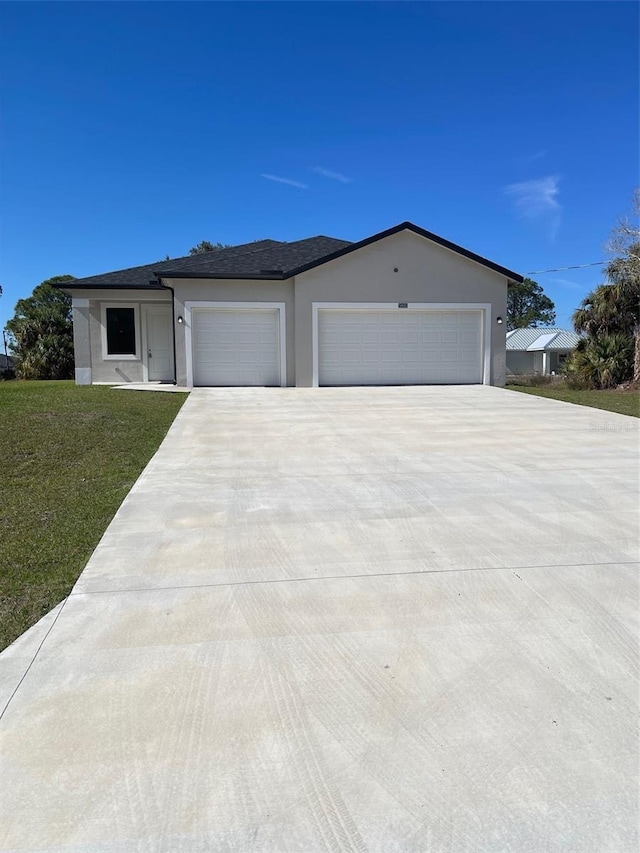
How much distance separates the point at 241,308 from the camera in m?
17.0

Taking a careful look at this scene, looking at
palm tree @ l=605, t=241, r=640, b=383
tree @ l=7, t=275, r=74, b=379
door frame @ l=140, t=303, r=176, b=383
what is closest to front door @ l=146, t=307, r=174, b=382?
door frame @ l=140, t=303, r=176, b=383

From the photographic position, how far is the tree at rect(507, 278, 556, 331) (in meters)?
72.4

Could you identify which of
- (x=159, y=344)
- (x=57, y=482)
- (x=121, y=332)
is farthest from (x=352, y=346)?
(x=57, y=482)

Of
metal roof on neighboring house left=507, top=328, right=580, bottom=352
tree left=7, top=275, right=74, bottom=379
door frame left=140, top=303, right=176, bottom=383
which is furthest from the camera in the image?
metal roof on neighboring house left=507, top=328, right=580, bottom=352

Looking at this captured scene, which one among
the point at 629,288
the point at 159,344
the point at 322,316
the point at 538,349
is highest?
the point at 629,288

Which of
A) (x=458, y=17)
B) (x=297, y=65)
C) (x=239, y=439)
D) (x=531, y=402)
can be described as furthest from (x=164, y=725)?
(x=297, y=65)

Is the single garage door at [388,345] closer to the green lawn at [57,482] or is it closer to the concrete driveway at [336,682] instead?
the green lawn at [57,482]

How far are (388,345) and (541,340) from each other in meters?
33.0

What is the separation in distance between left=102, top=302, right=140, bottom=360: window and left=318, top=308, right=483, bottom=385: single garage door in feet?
20.2

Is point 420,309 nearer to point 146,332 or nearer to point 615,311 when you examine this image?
point 146,332

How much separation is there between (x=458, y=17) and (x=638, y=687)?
1351 cm

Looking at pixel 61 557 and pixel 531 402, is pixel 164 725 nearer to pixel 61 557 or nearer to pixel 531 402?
pixel 61 557

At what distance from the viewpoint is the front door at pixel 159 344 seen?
1870 cm

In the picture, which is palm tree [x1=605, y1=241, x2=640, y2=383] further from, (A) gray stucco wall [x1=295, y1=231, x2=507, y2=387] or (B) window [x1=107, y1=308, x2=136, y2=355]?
(B) window [x1=107, y1=308, x2=136, y2=355]
